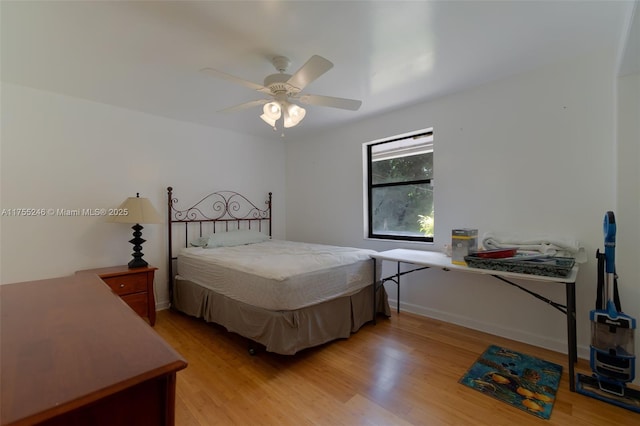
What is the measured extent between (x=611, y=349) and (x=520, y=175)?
1.41 metres

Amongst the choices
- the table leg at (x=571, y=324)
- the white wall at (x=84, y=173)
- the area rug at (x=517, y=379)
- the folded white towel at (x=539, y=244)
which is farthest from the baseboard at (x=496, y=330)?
the white wall at (x=84, y=173)

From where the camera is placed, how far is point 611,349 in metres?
1.78

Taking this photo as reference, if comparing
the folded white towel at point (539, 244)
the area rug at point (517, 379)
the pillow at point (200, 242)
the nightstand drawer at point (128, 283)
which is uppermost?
the folded white towel at point (539, 244)

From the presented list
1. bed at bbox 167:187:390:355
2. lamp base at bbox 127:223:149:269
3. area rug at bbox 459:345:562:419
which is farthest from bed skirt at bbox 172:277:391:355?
area rug at bbox 459:345:562:419

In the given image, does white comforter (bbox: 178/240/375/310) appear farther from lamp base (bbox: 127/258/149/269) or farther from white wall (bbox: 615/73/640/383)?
white wall (bbox: 615/73/640/383)

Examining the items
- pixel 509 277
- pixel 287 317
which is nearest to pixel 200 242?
pixel 287 317

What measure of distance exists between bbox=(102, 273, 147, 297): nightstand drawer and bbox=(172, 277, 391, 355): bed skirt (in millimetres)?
431

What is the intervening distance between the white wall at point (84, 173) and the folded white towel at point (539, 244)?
3371 mm

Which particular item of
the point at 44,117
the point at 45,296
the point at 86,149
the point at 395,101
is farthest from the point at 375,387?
the point at 44,117

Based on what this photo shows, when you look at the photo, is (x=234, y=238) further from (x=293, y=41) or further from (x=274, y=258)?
(x=293, y=41)

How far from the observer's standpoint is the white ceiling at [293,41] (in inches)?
66.4

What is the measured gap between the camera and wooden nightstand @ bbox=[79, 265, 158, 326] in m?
2.70

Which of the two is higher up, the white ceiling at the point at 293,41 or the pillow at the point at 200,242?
the white ceiling at the point at 293,41

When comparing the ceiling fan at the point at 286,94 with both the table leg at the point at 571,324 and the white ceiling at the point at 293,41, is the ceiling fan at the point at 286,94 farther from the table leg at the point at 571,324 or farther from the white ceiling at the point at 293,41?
the table leg at the point at 571,324
